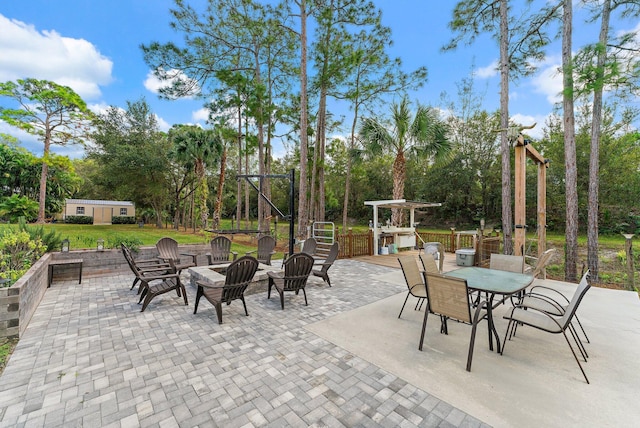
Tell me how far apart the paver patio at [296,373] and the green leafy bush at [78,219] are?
32.0 metres

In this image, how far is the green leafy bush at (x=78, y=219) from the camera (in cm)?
2753

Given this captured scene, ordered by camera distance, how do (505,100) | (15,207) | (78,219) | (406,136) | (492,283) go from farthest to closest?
(78,219) → (15,207) → (406,136) → (505,100) → (492,283)

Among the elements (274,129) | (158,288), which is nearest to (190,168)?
(274,129)

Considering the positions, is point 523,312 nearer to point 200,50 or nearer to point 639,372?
point 639,372

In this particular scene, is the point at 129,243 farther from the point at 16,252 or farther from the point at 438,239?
the point at 438,239

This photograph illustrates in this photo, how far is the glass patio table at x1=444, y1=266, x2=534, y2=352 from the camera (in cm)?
285

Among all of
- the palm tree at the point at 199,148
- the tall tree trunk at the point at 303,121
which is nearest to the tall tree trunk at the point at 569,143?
the tall tree trunk at the point at 303,121

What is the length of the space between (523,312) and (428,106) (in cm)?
989

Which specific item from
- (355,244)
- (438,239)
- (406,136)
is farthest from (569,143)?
(355,244)

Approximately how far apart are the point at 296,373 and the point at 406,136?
10.5 m

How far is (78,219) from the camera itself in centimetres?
2764

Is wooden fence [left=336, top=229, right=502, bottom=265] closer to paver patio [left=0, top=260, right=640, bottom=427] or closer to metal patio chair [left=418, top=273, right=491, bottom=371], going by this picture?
paver patio [left=0, top=260, right=640, bottom=427]

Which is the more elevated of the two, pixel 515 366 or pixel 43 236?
pixel 43 236

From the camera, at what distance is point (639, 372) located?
2.52 metres
